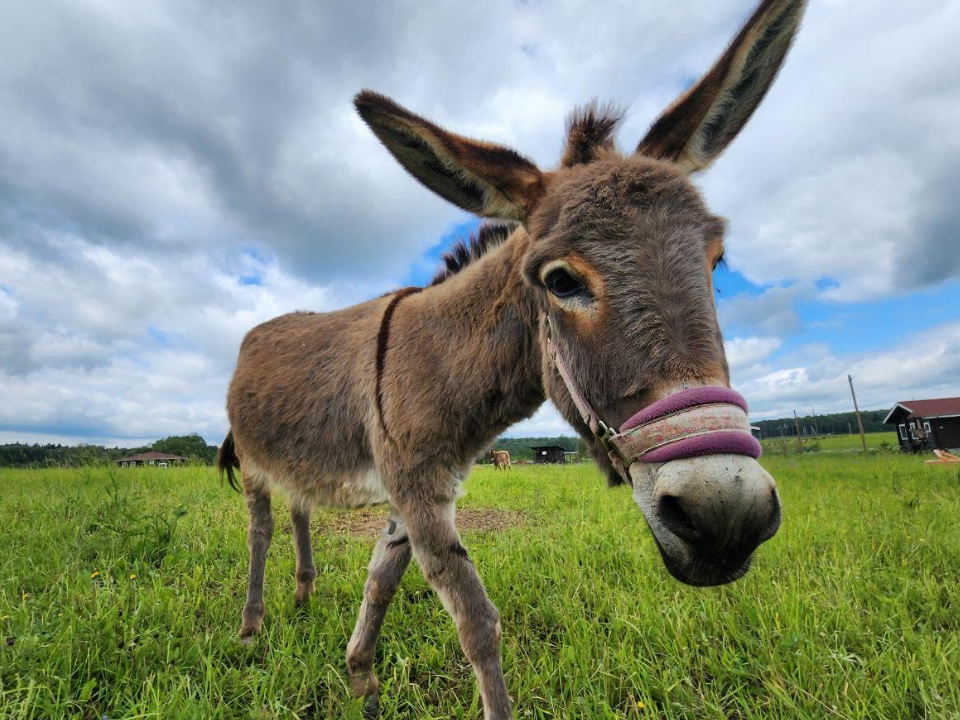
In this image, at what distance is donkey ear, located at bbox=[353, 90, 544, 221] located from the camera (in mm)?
2100

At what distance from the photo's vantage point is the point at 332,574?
4.07 meters

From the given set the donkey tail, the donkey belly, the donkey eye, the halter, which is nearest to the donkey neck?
the donkey eye

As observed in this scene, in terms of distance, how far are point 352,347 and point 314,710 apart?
6.76 ft

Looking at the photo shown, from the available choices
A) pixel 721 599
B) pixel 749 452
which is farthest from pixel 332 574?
pixel 749 452

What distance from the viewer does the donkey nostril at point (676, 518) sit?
4.34 feet

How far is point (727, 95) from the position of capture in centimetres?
226

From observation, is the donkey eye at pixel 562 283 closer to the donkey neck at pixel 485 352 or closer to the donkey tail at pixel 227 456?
the donkey neck at pixel 485 352

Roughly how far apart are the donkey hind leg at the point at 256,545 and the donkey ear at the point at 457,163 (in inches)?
110

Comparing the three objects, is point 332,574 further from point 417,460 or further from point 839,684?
point 839,684

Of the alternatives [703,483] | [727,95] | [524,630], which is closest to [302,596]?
[524,630]

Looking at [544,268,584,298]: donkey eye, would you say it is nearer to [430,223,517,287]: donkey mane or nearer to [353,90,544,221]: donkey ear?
[353,90,544,221]: donkey ear

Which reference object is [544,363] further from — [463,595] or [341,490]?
[341,490]

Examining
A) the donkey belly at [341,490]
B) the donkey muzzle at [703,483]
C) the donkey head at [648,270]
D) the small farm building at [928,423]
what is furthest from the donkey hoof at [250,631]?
the small farm building at [928,423]

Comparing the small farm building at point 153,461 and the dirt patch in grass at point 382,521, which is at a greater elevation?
the small farm building at point 153,461
